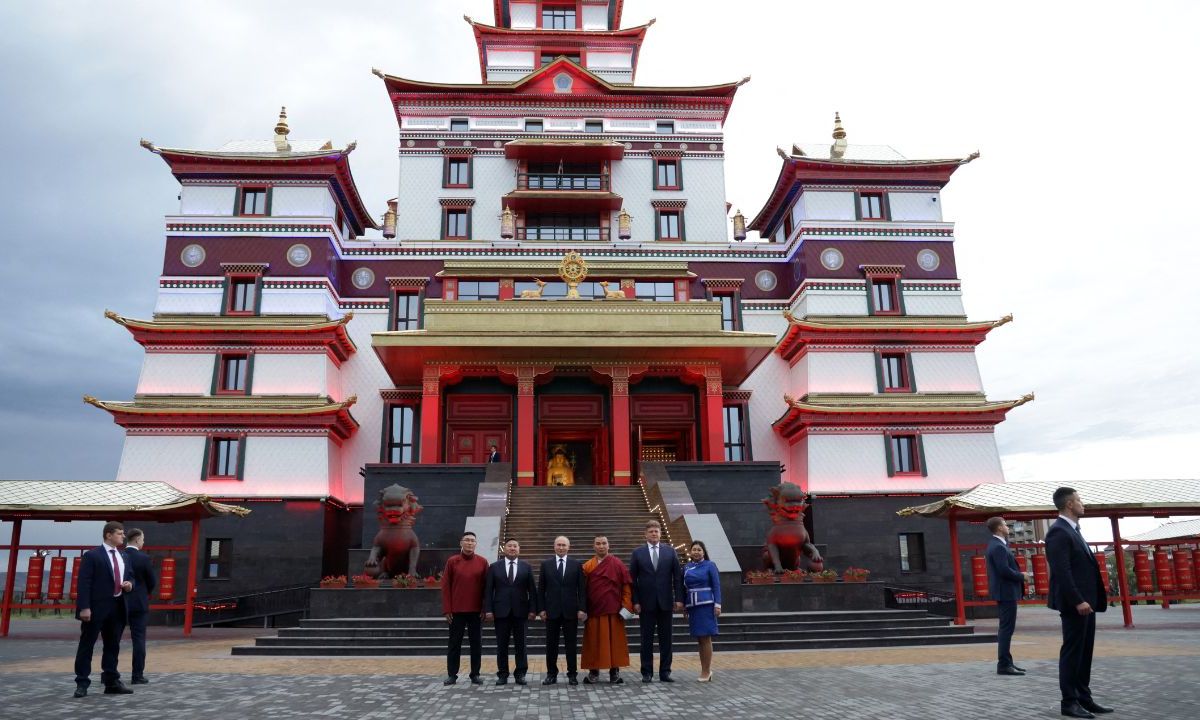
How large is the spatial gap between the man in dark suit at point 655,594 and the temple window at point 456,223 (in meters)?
25.7

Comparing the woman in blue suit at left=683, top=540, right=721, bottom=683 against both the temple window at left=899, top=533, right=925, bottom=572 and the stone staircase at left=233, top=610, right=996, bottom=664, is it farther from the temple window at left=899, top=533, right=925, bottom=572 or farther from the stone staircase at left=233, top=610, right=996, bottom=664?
the temple window at left=899, top=533, right=925, bottom=572

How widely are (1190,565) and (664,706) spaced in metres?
18.1

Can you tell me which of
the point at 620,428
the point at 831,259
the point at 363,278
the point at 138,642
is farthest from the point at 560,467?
the point at 138,642

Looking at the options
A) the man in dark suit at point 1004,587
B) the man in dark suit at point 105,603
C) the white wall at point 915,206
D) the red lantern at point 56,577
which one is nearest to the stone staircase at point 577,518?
the man in dark suit at point 1004,587

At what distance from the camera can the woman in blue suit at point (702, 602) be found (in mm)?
11922

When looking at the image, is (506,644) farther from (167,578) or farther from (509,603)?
(167,578)

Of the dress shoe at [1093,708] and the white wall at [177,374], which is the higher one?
the white wall at [177,374]

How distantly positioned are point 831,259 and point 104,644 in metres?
29.0

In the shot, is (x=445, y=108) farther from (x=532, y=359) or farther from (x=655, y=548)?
(x=655, y=548)

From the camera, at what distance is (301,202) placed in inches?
1353

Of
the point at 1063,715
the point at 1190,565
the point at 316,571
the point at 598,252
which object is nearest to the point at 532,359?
the point at 598,252

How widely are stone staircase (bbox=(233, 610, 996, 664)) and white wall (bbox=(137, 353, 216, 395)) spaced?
17860 mm

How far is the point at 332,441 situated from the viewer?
104ft

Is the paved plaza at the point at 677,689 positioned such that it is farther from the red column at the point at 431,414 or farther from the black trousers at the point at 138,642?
the red column at the point at 431,414
